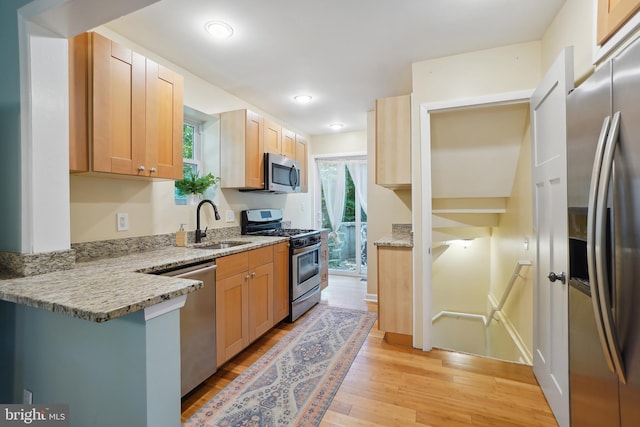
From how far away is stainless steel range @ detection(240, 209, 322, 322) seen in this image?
3.01 metres

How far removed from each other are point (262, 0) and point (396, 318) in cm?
262

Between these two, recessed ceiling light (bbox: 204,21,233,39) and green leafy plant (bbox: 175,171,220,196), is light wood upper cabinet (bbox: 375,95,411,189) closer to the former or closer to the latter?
recessed ceiling light (bbox: 204,21,233,39)

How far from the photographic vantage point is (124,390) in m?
0.99

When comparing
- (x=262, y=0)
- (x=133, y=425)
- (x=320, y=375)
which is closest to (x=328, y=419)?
(x=320, y=375)

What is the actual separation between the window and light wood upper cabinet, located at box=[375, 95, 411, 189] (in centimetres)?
186

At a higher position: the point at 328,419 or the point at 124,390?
the point at 124,390

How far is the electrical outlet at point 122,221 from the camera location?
6.75 feet

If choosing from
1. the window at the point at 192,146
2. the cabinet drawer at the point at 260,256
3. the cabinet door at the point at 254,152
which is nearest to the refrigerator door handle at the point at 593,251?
the cabinet drawer at the point at 260,256

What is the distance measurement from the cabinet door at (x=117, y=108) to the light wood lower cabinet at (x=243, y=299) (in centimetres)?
91

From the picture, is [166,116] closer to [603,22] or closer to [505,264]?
[603,22]

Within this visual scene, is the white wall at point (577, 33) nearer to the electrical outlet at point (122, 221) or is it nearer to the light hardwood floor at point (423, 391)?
the light hardwood floor at point (423, 391)

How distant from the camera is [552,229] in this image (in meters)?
1.63

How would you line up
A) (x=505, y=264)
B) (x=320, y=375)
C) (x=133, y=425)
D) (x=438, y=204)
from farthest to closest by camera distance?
(x=438, y=204)
(x=505, y=264)
(x=320, y=375)
(x=133, y=425)

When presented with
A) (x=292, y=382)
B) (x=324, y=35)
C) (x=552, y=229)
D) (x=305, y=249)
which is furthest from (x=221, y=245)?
(x=552, y=229)
